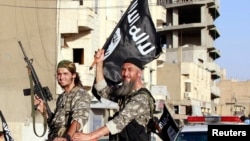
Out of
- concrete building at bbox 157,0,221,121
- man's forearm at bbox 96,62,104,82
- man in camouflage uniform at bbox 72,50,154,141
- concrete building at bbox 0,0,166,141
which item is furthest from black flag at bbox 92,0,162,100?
concrete building at bbox 157,0,221,121

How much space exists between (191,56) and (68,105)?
70.6 m

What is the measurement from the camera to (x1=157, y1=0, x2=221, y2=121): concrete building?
62.7 m

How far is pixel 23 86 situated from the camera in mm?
30781

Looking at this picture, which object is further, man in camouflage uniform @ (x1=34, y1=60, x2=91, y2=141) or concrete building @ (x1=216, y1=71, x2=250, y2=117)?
concrete building @ (x1=216, y1=71, x2=250, y2=117)

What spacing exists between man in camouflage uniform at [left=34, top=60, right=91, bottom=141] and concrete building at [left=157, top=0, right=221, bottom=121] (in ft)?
171

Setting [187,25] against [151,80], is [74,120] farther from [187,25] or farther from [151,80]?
[187,25]

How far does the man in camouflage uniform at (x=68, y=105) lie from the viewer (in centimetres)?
630

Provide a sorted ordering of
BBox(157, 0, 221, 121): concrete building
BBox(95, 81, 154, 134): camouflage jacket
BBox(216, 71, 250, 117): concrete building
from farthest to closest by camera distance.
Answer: BBox(216, 71, 250, 117): concrete building, BBox(157, 0, 221, 121): concrete building, BBox(95, 81, 154, 134): camouflage jacket

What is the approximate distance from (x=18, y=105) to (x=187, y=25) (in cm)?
5599

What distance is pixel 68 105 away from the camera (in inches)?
255

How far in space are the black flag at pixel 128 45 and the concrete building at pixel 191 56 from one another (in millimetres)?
48518

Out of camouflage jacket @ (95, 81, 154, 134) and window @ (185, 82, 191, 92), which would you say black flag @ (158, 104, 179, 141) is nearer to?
camouflage jacket @ (95, 81, 154, 134)

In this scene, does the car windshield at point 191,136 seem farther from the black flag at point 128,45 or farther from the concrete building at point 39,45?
the concrete building at point 39,45

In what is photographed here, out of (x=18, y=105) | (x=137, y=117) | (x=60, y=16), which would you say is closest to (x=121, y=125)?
(x=137, y=117)
